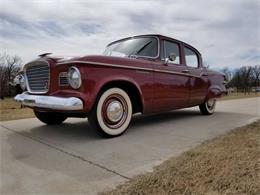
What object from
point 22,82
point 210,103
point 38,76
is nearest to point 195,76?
point 210,103

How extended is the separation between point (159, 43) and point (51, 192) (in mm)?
3600

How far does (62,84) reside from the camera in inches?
142

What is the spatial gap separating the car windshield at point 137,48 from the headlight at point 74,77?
1.50 meters

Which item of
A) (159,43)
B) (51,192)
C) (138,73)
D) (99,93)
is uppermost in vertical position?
(159,43)

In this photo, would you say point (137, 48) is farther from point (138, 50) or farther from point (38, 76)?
point (38, 76)

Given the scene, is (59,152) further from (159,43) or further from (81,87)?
(159,43)

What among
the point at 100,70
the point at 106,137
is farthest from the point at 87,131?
the point at 100,70

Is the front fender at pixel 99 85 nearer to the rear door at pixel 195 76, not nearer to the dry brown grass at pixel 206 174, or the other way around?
the dry brown grass at pixel 206 174

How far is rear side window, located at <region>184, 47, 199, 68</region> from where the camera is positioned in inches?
234

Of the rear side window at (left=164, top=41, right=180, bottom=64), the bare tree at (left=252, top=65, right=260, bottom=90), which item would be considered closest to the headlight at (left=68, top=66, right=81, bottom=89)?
the rear side window at (left=164, top=41, right=180, bottom=64)

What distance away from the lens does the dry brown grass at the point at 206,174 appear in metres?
2.11

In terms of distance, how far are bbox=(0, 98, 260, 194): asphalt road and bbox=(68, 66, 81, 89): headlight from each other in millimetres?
783

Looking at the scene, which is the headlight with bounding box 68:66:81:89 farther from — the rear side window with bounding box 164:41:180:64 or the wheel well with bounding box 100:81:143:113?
the rear side window with bounding box 164:41:180:64

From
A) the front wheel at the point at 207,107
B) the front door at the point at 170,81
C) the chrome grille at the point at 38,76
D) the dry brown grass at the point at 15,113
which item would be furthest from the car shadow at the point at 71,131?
the front wheel at the point at 207,107
